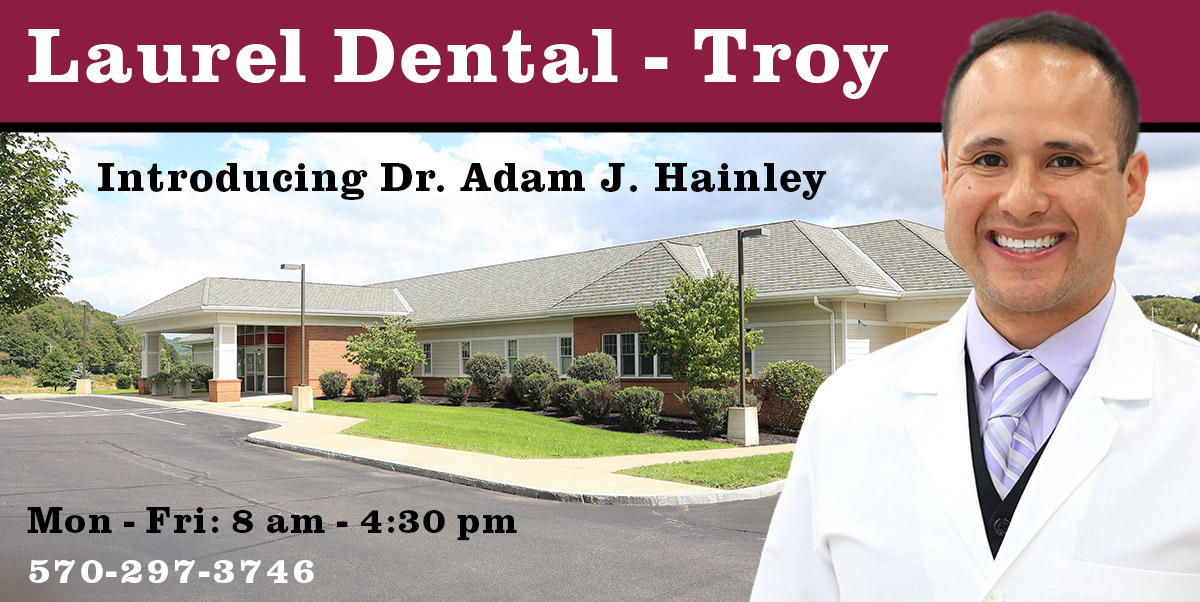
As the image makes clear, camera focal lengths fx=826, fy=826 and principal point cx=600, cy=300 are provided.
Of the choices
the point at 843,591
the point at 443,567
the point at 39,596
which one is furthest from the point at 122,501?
the point at 843,591

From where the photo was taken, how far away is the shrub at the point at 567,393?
A: 24.0m

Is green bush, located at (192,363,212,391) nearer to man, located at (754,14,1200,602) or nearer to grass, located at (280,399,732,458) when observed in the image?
grass, located at (280,399,732,458)

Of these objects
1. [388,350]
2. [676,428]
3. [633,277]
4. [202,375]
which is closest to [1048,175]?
[676,428]

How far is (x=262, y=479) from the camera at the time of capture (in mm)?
13594

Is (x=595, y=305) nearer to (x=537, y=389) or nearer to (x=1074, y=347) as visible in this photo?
(x=537, y=389)

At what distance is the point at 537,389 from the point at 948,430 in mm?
25649

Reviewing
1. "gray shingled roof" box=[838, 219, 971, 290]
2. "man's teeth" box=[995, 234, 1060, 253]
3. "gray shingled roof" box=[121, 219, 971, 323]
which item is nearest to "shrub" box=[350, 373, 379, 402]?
"gray shingled roof" box=[121, 219, 971, 323]

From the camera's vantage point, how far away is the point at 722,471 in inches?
536

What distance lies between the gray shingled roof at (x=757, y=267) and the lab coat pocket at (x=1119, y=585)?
68.0ft

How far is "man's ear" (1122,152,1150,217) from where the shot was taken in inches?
63.3

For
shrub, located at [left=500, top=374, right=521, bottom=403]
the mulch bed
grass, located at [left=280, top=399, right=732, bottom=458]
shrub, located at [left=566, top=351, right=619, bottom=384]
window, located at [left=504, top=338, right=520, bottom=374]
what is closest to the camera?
grass, located at [left=280, top=399, right=732, bottom=458]

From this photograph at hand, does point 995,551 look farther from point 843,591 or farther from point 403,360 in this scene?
point 403,360

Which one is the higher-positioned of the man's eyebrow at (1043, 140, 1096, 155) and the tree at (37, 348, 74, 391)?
the man's eyebrow at (1043, 140, 1096, 155)

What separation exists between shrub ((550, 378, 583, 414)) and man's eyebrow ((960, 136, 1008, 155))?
22131 mm
